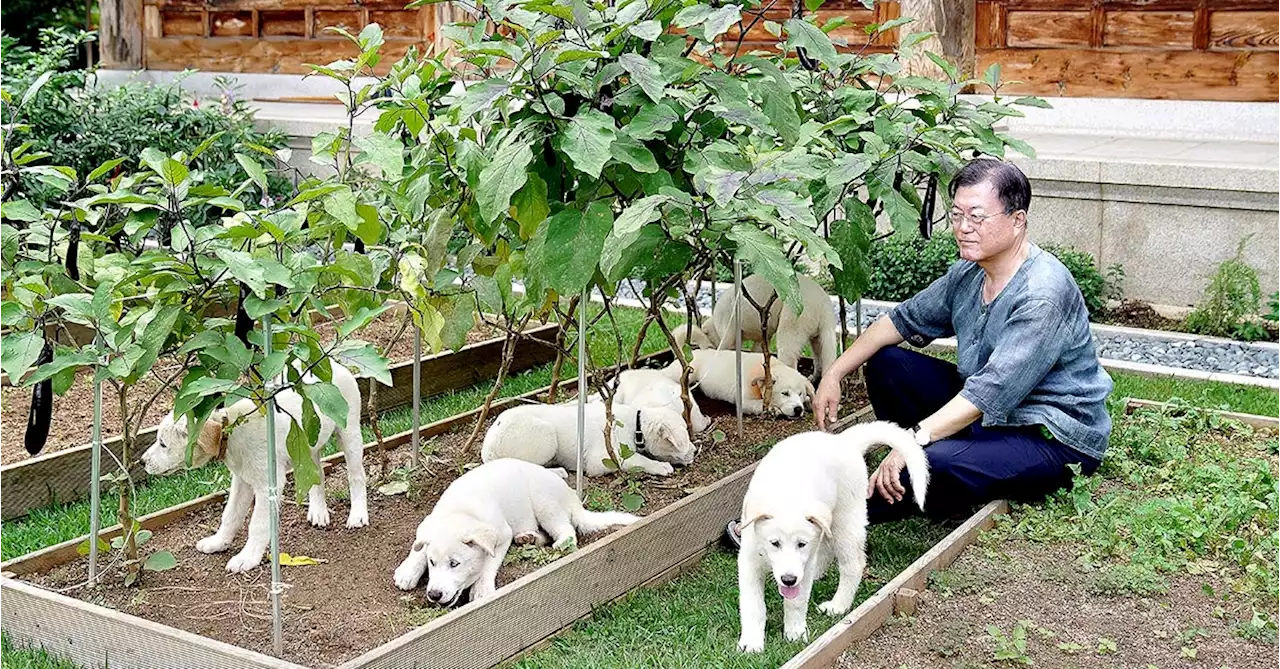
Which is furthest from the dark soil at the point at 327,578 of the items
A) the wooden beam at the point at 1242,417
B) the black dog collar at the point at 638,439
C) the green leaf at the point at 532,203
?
the wooden beam at the point at 1242,417

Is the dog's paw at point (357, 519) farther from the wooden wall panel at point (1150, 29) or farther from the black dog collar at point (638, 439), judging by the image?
the wooden wall panel at point (1150, 29)

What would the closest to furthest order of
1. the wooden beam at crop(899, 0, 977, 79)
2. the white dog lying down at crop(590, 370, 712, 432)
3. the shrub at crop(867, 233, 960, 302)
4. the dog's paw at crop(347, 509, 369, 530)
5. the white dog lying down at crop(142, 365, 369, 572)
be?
1. the white dog lying down at crop(142, 365, 369, 572)
2. the dog's paw at crop(347, 509, 369, 530)
3. the white dog lying down at crop(590, 370, 712, 432)
4. the shrub at crop(867, 233, 960, 302)
5. the wooden beam at crop(899, 0, 977, 79)

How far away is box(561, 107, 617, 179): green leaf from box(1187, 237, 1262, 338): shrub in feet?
17.1

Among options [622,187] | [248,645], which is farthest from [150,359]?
[622,187]

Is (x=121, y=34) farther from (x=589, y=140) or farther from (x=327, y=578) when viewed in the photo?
(x=589, y=140)

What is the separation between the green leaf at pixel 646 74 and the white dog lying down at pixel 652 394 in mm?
1885

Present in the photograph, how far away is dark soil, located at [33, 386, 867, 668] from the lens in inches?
151

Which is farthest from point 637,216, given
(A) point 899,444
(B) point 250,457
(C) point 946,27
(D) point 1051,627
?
(C) point 946,27

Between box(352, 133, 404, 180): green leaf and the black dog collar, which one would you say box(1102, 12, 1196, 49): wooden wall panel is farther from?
box(352, 133, 404, 180): green leaf

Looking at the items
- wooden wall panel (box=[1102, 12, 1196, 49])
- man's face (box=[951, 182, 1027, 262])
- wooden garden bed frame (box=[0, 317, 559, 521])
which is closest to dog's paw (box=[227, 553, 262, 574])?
wooden garden bed frame (box=[0, 317, 559, 521])

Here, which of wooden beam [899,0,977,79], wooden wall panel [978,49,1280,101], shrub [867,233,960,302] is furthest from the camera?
wooden wall panel [978,49,1280,101]

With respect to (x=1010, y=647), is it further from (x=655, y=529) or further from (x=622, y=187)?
(x=622, y=187)

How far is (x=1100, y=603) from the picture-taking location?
4.04m

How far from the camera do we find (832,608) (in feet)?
13.6
